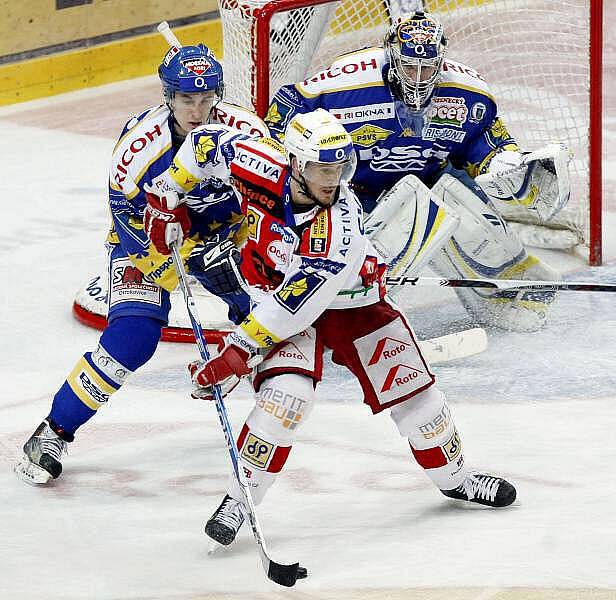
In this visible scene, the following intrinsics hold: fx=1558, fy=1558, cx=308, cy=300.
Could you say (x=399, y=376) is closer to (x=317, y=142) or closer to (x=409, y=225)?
(x=317, y=142)

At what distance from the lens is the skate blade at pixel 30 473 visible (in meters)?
3.98

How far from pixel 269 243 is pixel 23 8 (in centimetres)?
506

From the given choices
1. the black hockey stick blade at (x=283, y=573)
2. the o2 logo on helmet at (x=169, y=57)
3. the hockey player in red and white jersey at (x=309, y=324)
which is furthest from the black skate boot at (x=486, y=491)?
the o2 logo on helmet at (x=169, y=57)

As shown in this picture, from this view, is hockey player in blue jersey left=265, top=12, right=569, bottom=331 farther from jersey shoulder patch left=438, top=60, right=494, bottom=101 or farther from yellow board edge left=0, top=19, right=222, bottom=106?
yellow board edge left=0, top=19, right=222, bottom=106

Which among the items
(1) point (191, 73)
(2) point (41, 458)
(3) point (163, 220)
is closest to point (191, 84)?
(1) point (191, 73)

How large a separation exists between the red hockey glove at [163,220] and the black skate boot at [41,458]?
57 cm

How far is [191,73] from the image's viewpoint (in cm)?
406

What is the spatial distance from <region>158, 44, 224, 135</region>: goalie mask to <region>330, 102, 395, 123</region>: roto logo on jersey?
939mm

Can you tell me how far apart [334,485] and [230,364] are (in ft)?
2.31

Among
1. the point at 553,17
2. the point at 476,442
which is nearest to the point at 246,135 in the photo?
the point at 476,442

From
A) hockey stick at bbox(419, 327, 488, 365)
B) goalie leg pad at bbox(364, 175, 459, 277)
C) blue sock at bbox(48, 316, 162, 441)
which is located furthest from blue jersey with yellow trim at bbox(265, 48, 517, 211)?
blue sock at bbox(48, 316, 162, 441)

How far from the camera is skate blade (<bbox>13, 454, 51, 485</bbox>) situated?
3.98m

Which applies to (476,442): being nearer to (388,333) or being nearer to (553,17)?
(388,333)

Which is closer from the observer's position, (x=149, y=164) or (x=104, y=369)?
(x=104, y=369)
